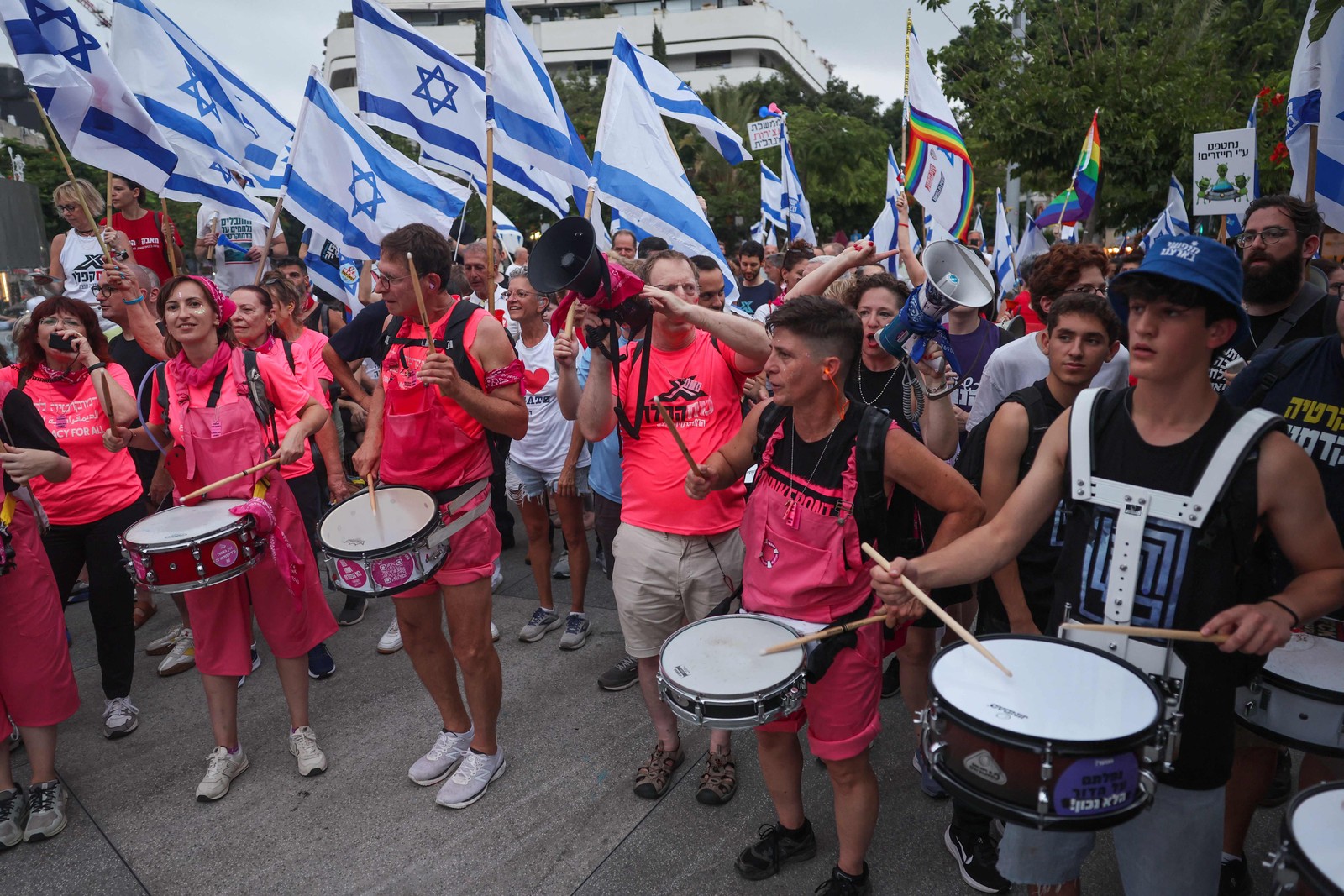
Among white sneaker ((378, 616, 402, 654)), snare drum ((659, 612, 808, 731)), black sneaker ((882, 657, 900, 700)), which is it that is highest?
snare drum ((659, 612, 808, 731))

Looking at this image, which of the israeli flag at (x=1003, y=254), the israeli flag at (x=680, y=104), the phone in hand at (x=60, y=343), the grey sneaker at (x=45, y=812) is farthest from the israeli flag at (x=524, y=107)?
the israeli flag at (x=1003, y=254)

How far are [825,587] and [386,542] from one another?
170 centimetres

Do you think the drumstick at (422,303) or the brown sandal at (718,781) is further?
the brown sandal at (718,781)

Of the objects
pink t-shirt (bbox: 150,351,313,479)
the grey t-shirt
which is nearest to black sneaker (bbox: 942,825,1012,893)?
the grey t-shirt

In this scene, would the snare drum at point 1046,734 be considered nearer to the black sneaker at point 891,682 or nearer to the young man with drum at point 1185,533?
the young man with drum at point 1185,533

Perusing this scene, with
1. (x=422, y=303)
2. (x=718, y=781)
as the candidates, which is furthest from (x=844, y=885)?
(x=422, y=303)

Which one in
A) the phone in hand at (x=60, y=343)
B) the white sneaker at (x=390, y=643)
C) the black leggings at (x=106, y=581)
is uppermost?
the phone in hand at (x=60, y=343)

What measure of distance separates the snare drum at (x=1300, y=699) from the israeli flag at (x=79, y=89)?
5.92 metres

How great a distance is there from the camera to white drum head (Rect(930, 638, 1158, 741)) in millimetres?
1885

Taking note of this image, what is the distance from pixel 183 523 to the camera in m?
3.65

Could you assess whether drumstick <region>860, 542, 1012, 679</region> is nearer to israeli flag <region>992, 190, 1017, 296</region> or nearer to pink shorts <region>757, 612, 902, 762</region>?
pink shorts <region>757, 612, 902, 762</region>

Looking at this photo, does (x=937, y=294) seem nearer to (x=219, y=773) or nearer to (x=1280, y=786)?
(x=1280, y=786)

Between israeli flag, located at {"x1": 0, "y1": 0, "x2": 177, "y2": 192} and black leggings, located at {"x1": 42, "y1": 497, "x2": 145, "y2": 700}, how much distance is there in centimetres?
209

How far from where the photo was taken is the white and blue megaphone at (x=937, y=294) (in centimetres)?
270
